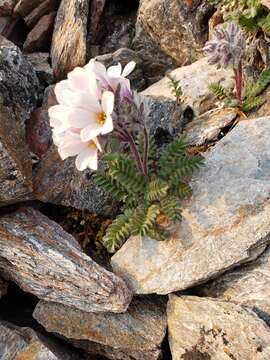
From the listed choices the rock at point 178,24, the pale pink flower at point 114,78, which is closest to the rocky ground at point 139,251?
the rock at point 178,24

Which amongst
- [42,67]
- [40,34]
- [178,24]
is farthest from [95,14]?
[178,24]

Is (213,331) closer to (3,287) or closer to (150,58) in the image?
(3,287)

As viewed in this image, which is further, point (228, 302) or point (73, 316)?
point (73, 316)

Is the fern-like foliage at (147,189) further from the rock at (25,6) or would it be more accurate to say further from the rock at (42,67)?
the rock at (25,6)

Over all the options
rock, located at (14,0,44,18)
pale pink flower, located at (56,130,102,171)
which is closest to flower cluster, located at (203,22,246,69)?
pale pink flower, located at (56,130,102,171)

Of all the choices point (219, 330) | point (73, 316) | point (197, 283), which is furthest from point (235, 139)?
point (73, 316)

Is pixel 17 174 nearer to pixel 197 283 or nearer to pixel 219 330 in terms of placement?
pixel 197 283
